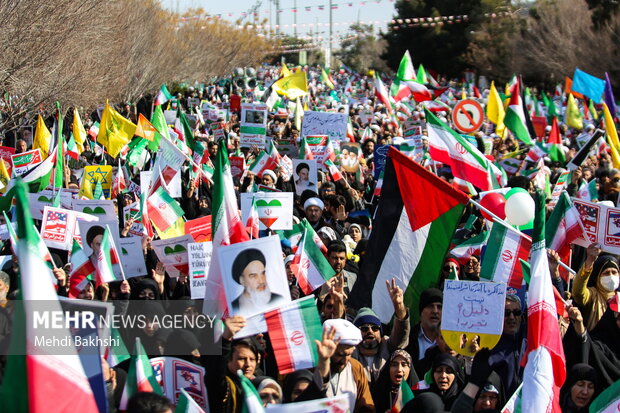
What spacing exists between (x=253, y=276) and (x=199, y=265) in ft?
3.20

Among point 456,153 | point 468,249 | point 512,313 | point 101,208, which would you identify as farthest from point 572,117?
point 512,313

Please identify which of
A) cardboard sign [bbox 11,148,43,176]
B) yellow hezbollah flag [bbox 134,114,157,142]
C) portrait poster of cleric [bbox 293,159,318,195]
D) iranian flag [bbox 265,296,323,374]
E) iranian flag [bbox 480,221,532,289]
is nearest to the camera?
iranian flag [bbox 265,296,323,374]

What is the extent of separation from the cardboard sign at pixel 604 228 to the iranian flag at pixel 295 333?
330cm

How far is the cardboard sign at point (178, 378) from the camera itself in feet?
16.3

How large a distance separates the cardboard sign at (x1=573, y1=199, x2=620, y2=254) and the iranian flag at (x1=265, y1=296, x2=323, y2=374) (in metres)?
3.30

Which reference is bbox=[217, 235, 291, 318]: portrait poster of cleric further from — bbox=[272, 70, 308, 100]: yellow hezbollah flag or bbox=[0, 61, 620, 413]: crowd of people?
bbox=[272, 70, 308, 100]: yellow hezbollah flag

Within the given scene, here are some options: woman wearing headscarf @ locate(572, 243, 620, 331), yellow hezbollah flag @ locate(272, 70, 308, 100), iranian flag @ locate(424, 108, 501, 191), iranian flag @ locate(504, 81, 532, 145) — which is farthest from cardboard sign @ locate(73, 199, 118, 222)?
yellow hezbollah flag @ locate(272, 70, 308, 100)

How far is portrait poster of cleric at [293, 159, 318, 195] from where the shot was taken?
11.7m

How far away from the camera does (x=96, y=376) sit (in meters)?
4.49

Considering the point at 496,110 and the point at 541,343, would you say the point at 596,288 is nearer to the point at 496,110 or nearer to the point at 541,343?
the point at 541,343

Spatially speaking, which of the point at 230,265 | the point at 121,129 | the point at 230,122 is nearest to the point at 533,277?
the point at 230,265

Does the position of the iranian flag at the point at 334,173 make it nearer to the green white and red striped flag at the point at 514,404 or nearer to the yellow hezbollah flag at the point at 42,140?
the yellow hezbollah flag at the point at 42,140

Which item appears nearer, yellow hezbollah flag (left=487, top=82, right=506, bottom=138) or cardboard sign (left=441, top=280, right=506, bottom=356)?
cardboard sign (left=441, top=280, right=506, bottom=356)

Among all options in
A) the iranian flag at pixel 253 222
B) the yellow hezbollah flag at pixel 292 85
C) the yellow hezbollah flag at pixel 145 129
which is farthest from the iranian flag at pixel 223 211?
the yellow hezbollah flag at pixel 292 85
